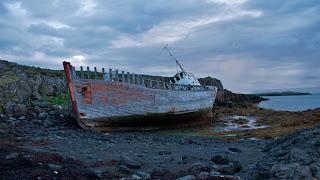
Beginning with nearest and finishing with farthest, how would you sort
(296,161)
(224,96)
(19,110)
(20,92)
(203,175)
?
(296,161) < (203,175) < (19,110) < (20,92) < (224,96)

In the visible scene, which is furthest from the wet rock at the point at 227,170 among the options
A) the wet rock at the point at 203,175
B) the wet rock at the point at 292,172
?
the wet rock at the point at 292,172

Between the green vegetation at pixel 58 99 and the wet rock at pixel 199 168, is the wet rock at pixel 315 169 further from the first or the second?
the green vegetation at pixel 58 99

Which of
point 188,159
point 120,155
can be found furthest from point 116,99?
point 188,159

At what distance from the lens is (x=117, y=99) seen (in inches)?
1056

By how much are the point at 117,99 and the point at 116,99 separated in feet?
0.23

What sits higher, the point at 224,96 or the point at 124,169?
the point at 224,96

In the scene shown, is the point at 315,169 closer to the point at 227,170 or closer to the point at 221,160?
the point at 227,170

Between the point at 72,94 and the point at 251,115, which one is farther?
the point at 251,115

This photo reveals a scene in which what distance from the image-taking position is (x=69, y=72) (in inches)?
1013

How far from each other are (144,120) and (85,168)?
1634 cm

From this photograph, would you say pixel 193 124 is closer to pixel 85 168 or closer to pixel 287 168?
pixel 85 168

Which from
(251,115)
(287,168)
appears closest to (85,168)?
(287,168)

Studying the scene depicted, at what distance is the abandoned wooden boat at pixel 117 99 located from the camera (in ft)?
84.3

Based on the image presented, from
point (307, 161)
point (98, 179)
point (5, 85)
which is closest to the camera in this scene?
point (307, 161)
